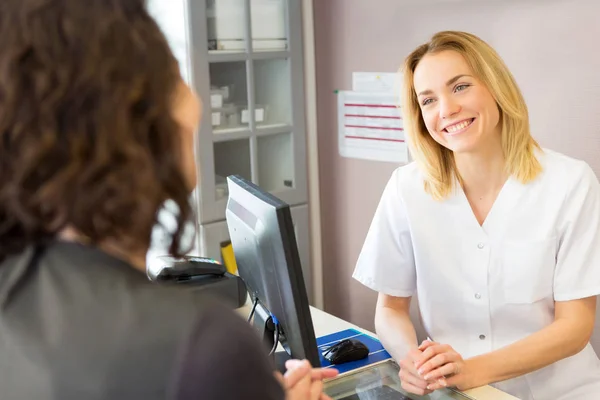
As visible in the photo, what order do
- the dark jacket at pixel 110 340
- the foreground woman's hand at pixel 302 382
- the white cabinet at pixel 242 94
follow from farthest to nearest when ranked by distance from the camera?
the white cabinet at pixel 242 94, the foreground woman's hand at pixel 302 382, the dark jacket at pixel 110 340

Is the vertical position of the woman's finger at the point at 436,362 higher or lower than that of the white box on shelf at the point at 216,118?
lower

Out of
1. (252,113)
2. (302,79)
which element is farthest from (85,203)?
(302,79)

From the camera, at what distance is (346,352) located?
1631mm

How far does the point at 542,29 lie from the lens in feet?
7.09

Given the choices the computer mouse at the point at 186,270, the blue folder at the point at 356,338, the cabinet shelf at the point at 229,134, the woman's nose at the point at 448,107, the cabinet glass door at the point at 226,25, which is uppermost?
the cabinet glass door at the point at 226,25

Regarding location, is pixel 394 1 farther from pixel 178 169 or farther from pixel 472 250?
pixel 178 169

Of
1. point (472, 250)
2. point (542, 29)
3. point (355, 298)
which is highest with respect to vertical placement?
point (542, 29)

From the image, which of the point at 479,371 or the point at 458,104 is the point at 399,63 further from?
the point at 479,371

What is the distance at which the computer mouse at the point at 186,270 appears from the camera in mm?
1953

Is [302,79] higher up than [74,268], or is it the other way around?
[302,79]

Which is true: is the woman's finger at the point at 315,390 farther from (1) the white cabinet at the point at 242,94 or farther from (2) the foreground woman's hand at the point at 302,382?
(1) the white cabinet at the point at 242,94

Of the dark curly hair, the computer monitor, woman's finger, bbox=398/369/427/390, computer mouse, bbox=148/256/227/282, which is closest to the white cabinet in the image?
computer mouse, bbox=148/256/227/282

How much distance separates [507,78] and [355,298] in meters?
1.55

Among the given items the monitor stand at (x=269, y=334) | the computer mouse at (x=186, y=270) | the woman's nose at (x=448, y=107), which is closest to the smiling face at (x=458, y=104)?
the woman's nose at (x=448, y=107)
